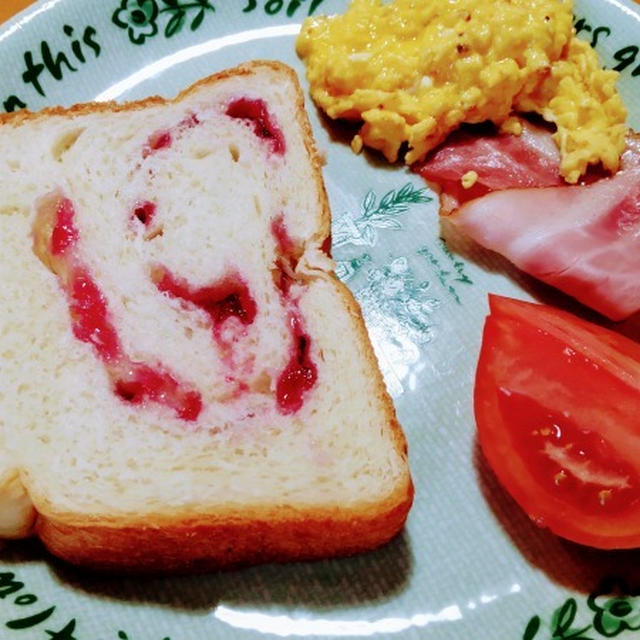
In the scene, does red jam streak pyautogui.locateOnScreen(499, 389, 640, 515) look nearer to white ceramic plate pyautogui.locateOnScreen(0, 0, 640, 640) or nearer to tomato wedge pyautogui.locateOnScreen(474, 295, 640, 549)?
tomato wedge pyautogui.locateOnScreen(474, 295, 640, 549)

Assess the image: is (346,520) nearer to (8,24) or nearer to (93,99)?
(93,99)

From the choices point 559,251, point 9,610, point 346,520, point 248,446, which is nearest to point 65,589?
point 9,610

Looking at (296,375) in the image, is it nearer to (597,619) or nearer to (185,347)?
(185,347)

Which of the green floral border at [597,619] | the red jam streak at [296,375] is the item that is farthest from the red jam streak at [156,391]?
the green floral border at [597,619]

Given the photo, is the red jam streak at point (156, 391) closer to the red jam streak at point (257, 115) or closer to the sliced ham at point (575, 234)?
the red jam streak at point (257, 115)

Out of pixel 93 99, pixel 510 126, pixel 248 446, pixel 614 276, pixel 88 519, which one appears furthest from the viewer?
pixel 93 99

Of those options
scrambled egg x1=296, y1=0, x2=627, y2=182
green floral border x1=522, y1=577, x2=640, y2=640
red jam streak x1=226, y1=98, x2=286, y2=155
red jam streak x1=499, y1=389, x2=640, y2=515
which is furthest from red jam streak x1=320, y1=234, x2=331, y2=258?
green floral border x1=522, y1=577, x2=640, y2=640
